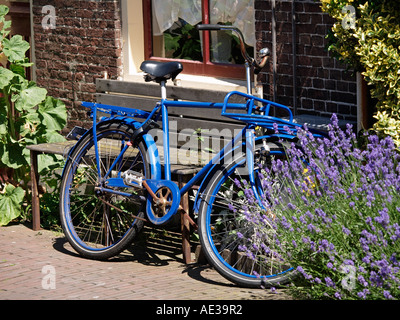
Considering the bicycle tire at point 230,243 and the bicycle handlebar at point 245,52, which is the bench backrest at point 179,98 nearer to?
the bicycle tire at point 230,243

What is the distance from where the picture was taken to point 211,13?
8352mm

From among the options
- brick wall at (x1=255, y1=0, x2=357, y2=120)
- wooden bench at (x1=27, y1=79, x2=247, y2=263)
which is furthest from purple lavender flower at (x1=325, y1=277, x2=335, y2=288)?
brick wall at (x1=255, y1=0, x2=357, y2=120)

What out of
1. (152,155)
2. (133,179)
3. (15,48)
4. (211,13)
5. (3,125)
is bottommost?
(133,179)

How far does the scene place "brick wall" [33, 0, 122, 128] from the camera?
9.02m

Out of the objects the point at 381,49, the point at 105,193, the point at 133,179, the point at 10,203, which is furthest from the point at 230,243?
the point at 10,203

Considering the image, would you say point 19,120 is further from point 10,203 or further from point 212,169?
point 212,169

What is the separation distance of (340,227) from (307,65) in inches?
109

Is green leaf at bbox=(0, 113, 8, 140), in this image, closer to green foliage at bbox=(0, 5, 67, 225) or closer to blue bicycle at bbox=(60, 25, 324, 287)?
green foliage at bbox=(0, 5, 67, 225)

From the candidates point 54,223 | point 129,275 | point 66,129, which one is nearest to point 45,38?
point 66,129

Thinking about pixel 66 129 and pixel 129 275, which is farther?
pixel 66 129

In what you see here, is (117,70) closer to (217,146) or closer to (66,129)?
(66,129)

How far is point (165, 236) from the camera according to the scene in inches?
285

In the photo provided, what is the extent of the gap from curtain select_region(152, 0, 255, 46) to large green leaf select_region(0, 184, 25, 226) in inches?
95.8
